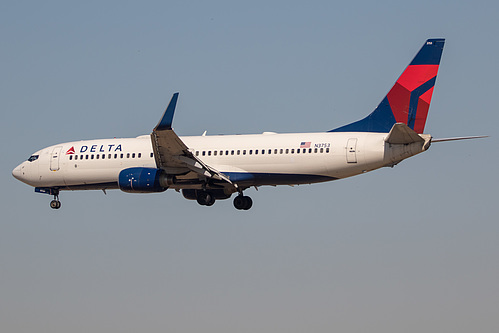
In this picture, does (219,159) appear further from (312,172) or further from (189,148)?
(312,172)

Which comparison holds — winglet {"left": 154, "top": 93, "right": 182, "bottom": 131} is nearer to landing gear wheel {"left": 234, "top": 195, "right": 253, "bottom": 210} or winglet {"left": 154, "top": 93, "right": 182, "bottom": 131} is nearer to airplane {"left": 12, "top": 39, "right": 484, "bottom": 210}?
airplane {"left": 12, "top": 39, "right": 484, "bottom": 210}

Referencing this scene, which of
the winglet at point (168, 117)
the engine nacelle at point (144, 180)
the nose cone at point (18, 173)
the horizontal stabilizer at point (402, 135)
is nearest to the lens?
the horizontal stabilizer at point (402, 135)

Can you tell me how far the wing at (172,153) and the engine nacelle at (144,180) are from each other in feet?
1.43

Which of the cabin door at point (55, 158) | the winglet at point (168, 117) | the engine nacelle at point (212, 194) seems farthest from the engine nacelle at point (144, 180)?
the cabin door at point (55, 158)

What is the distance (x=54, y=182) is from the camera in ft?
178

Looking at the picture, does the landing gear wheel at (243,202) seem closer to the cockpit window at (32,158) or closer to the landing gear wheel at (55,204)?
the landing gear wheel at (55,204)

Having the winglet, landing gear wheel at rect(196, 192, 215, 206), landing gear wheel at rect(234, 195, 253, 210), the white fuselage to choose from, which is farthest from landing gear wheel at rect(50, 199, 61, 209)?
the winglet

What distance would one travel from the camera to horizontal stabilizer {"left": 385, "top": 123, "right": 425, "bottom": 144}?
4462 cm

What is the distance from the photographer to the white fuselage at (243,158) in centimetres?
4731

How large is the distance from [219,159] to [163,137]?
13.7 feet

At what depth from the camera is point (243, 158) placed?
49.7m

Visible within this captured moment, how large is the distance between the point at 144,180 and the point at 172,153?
2005 mm

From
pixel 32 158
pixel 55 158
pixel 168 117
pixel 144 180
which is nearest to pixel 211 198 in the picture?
pixel 144 180

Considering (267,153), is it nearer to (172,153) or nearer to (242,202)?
(172,153)
